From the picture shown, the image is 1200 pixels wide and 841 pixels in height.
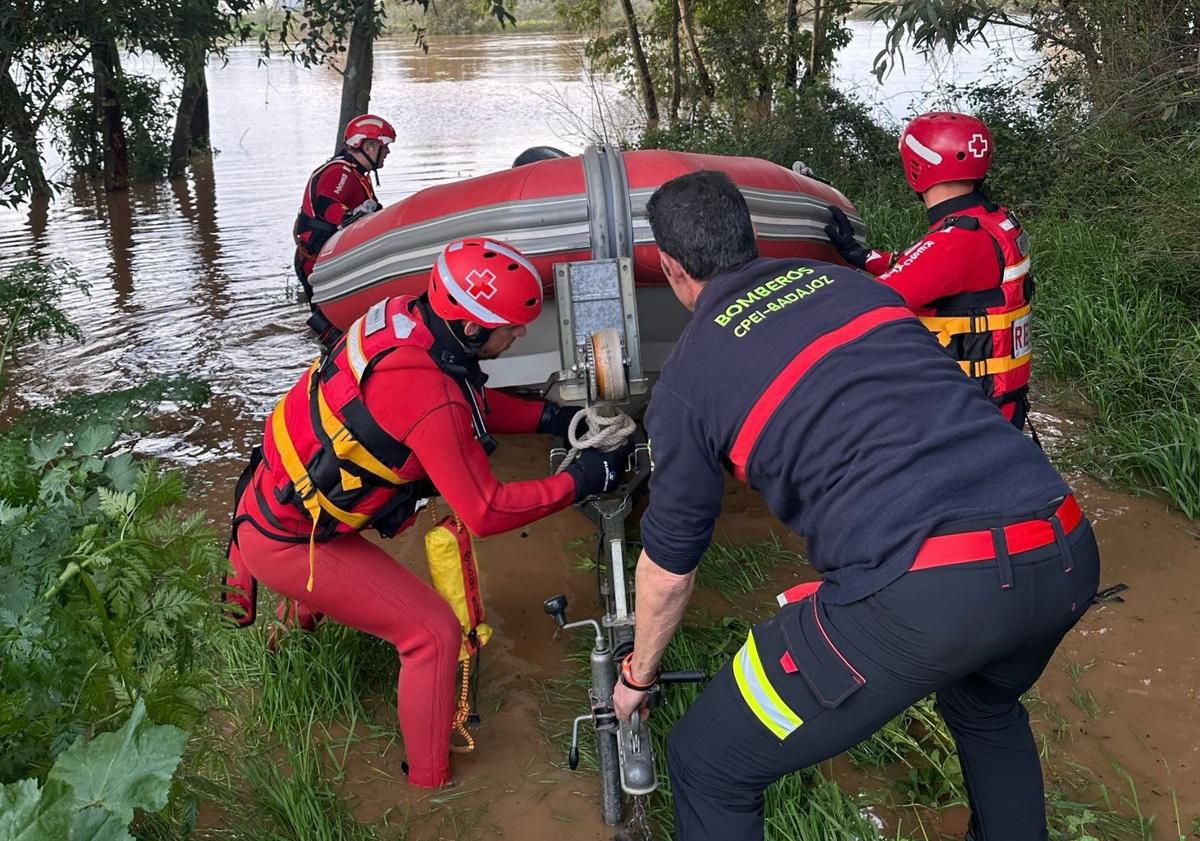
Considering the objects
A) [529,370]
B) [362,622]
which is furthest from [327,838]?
[529,370]

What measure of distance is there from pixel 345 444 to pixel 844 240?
1769mm

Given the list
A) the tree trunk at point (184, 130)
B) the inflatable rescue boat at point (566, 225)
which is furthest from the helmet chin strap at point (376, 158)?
the tree trunk at point (184, 130)

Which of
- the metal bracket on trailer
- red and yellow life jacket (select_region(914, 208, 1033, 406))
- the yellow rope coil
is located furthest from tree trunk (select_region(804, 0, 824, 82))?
the yellow rope coil

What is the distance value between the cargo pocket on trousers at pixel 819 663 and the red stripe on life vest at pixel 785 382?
0.88 feet

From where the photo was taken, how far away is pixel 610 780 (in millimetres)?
2373

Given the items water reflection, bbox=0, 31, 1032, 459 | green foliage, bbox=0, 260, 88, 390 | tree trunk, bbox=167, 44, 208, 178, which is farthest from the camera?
tree trunk, bbox=167, 44, 208, 178

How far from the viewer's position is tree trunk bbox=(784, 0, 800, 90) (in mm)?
9836

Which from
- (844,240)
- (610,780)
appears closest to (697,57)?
(844,240)

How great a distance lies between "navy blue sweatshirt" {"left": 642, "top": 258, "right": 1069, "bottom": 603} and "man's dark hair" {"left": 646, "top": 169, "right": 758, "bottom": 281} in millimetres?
37

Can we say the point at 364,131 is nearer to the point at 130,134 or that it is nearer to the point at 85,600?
the point at 85,600

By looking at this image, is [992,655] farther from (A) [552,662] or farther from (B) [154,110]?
(B) [154,110]

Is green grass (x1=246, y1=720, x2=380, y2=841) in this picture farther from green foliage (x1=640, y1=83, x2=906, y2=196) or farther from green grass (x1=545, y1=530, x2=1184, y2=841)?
green foliage (x1=640, y1=83, x2=906, y2=196)

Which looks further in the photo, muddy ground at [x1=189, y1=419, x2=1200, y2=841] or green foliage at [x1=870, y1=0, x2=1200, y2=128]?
green foliage at [x1=870, y1=0, x2=1200, y2=128]

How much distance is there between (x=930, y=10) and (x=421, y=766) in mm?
3169
